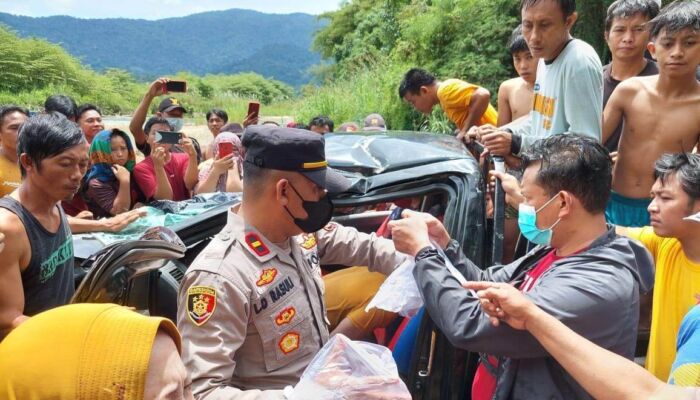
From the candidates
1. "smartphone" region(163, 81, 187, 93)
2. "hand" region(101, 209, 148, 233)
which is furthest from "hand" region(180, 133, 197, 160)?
"hand" region(101, 209, 148, 233)

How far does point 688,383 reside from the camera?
56.2 inches

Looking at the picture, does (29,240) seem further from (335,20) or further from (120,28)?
(120,28)

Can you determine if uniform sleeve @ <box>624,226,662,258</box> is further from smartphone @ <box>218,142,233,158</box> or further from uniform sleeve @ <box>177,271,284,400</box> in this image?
smartphone @ <box>218,142,233,158</box>

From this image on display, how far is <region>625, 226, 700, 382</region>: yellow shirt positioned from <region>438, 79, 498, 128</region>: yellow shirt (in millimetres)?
2319

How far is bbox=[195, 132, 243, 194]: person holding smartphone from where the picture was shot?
434 cm

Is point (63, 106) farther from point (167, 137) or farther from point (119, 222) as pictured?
point (119, 222)

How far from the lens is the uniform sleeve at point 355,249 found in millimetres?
2432

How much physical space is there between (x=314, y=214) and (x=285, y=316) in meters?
0.35

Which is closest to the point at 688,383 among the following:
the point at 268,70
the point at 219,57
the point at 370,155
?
the point at 370,155

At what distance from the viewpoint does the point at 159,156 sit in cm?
423

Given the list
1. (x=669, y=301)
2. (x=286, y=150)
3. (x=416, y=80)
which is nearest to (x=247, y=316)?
(x=286, y=150)

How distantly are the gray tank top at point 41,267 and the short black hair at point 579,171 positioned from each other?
6.06ft

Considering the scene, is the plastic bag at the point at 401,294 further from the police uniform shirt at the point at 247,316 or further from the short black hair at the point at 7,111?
the short black hair at the point at 7,111

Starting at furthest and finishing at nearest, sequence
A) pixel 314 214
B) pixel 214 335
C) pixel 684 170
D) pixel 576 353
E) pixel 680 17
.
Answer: pixel 680 17 < pixel 684 170 < pixel 314 214 < pixel 214 335 < pixel 576 353
